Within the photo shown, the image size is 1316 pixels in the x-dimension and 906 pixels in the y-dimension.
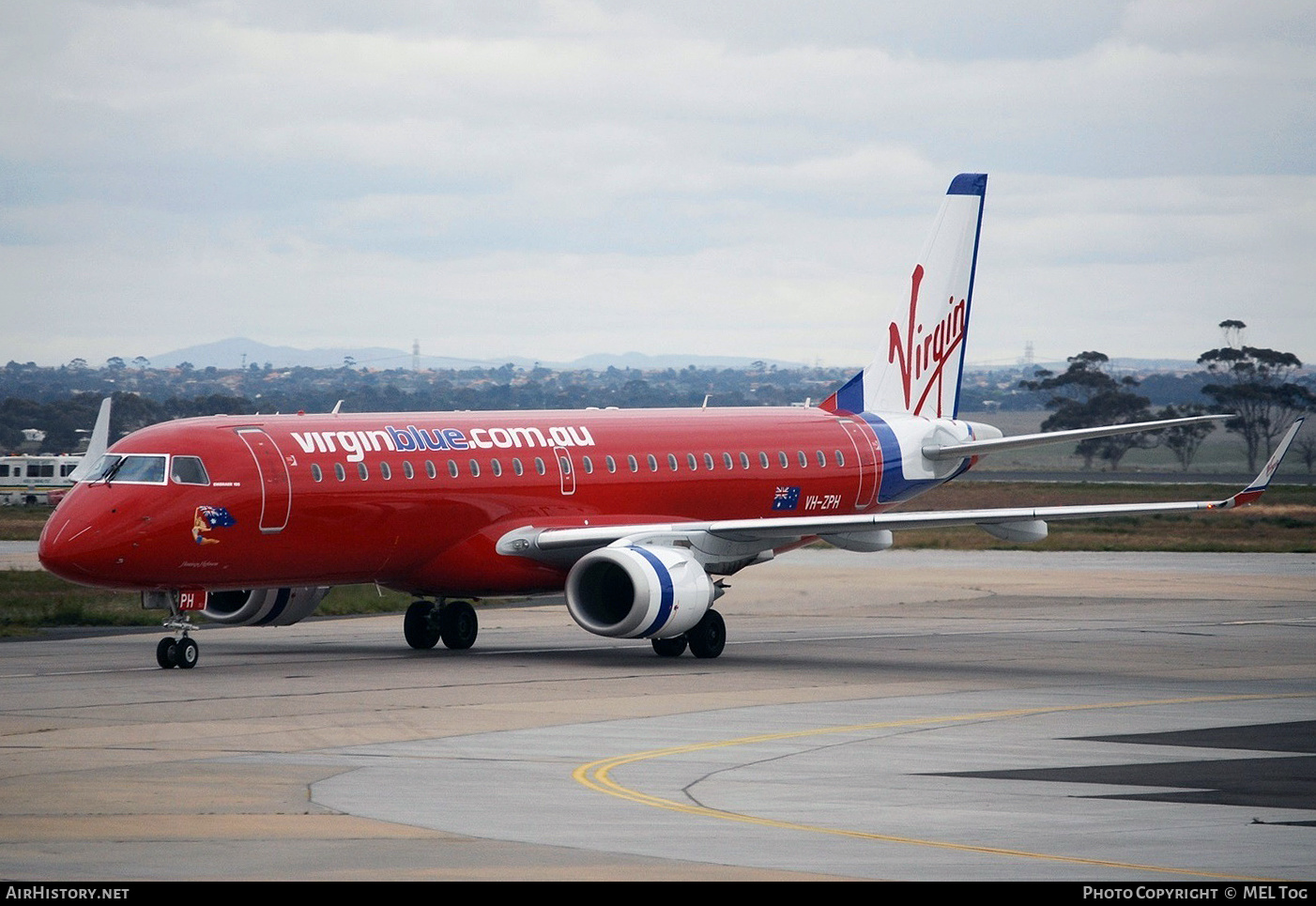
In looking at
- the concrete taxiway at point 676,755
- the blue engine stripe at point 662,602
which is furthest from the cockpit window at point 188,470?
the blue engine stripe at point 662,602

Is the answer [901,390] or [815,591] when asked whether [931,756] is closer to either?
[901,390]

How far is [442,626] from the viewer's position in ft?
115

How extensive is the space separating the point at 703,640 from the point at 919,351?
41.9 ft

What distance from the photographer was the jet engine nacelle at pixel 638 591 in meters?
30.6

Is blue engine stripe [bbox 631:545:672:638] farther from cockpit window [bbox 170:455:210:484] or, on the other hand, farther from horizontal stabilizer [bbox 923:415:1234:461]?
horizontal stabilizer [bbox 923:415:1234:461]

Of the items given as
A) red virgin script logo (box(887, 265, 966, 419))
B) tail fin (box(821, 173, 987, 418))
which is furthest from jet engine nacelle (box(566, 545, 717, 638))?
red virgin script logo (box(887, 265, 966, 419))

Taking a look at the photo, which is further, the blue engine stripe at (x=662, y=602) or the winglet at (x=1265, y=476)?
the blue engine stripe at (x=662, y=602)

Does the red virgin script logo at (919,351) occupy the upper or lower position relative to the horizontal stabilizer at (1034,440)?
upper

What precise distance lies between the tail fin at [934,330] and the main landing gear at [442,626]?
1098 cm

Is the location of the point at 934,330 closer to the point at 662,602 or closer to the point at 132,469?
the point at 662,602

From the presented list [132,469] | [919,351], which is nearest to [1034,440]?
[919,351]

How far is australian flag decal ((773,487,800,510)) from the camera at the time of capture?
3847 cm

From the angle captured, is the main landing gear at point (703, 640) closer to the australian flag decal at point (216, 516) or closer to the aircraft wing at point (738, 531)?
the aircraft wing at point (738, 531)

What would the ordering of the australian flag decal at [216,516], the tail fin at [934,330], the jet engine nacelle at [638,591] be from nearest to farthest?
the australian flag decal at [216,516] < the jet engine nacelle at [638,591] < the tail fin at [934,330]
